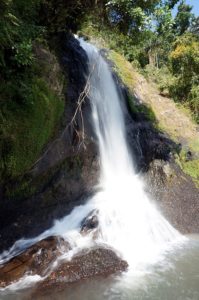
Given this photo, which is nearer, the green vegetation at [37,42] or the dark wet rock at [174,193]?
the green vegetation at [37,42]

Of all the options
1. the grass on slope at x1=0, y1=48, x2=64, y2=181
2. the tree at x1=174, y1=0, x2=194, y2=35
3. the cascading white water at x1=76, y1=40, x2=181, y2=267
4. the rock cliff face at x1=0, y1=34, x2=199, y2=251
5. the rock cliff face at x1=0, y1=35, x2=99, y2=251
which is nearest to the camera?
the grass on slope at x1=0, y1=48, x2=64, y2=181

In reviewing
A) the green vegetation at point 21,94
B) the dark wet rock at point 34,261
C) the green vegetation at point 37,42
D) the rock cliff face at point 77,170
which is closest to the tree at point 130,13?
the green vegetation at point 37,42

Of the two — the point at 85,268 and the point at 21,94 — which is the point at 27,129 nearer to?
the point at 21,94

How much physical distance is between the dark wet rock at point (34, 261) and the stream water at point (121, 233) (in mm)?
186

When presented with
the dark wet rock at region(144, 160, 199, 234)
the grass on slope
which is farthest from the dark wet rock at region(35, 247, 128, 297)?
the dark wet rock at region(144, 160, 199, 234)

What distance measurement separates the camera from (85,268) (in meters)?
7.51

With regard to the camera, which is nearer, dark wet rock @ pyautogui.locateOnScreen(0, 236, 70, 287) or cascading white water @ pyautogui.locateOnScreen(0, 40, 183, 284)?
dark wet rock @ pyautogui.locateOnScreen(0, 236, 70, 287)

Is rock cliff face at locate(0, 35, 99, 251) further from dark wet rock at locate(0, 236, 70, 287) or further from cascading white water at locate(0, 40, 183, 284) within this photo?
dark wet rock at locate(0, 236, 70, 287)

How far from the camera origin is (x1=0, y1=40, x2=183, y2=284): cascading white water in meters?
9.02

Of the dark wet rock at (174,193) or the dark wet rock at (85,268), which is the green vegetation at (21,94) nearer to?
the dark wet rock at (85,268)

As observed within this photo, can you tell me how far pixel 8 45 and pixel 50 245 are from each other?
178 inches

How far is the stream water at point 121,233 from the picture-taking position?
6863 mm

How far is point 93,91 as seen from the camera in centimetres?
1348

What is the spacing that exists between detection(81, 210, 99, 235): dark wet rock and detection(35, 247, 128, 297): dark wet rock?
100cm
